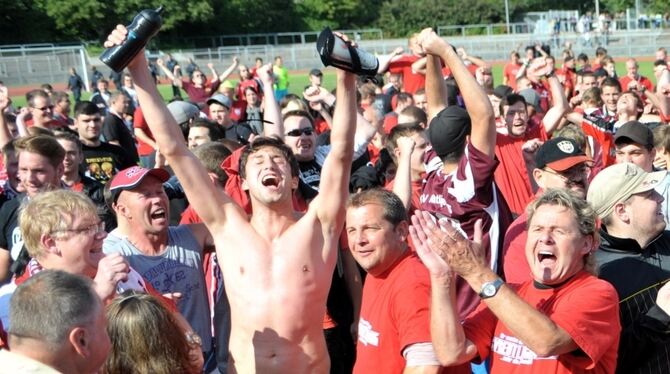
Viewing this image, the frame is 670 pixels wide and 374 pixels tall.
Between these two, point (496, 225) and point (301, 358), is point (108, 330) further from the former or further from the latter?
point (496, 225)

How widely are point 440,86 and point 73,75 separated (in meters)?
31.2

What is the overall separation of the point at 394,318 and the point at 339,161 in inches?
36.3

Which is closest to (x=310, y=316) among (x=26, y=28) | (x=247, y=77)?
(x=247, y=77)

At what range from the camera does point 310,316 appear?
430 centimetres

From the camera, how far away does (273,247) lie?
437cm

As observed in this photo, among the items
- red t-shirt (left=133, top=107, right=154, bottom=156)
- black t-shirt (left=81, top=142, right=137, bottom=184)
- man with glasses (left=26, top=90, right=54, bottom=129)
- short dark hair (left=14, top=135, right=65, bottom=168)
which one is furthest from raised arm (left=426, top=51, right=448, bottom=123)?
man with glasses (left=26, top=90, right=54, bottom=129)

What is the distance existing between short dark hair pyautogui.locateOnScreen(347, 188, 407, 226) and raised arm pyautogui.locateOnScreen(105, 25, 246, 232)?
68 centimetres

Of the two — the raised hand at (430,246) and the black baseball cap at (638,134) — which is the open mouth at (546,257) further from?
the black baseball cap at (638,134)

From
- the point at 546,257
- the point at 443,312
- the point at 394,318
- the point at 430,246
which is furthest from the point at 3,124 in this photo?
the point at 546,257

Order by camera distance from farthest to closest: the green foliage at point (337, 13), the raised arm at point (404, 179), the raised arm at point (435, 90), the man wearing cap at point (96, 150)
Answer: the green foliage at point (337, 13)
the man wearing cap at point (96, 150)
the raised arm at point (435, 90)
the raised arm at point (404, 179)

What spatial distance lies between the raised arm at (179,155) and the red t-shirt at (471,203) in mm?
1199

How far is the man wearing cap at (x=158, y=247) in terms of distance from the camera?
4688mm

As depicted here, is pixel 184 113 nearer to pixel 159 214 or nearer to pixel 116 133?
pixel 116 133

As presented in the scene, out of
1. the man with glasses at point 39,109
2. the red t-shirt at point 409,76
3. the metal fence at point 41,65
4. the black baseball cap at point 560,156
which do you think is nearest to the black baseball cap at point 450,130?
the black baseball cap at point 560,156
